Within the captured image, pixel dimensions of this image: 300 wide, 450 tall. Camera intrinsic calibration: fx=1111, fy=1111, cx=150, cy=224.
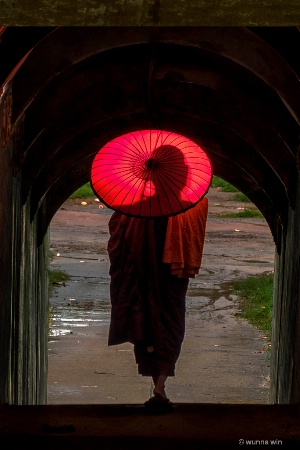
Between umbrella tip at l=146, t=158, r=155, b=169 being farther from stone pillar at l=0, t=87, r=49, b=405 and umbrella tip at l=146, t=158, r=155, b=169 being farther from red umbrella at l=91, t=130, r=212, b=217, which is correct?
stone pillar at l=0, t=87, r=49, b=405

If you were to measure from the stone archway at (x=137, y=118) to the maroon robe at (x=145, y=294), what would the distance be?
639 millimetres

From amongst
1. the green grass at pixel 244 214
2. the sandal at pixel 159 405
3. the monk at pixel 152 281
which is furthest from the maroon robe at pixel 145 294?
the green grass at pixel 244 214

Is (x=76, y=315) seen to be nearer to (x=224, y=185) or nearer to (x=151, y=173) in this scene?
(x=151, y=173)

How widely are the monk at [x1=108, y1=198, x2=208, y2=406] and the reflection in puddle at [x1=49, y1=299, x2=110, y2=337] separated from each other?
20.4ft

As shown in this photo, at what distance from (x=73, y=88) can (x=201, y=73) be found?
0.78m

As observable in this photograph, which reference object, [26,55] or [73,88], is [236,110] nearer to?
[73,88]

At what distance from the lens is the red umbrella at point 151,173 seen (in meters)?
6.84

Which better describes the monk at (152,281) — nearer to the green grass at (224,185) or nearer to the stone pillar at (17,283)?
the stone pillar at (17,283)

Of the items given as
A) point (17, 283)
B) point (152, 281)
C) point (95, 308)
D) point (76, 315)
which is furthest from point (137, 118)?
point (95, 308)

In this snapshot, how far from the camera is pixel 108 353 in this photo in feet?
41.7

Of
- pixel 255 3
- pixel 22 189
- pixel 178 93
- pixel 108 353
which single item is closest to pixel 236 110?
pixel 178 93

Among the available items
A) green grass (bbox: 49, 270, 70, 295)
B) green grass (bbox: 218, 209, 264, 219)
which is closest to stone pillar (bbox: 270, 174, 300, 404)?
green grass (bbox: 49, 270, 70, 295)

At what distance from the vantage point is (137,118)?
26.2ft

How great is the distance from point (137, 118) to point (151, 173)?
1094 millimetres
